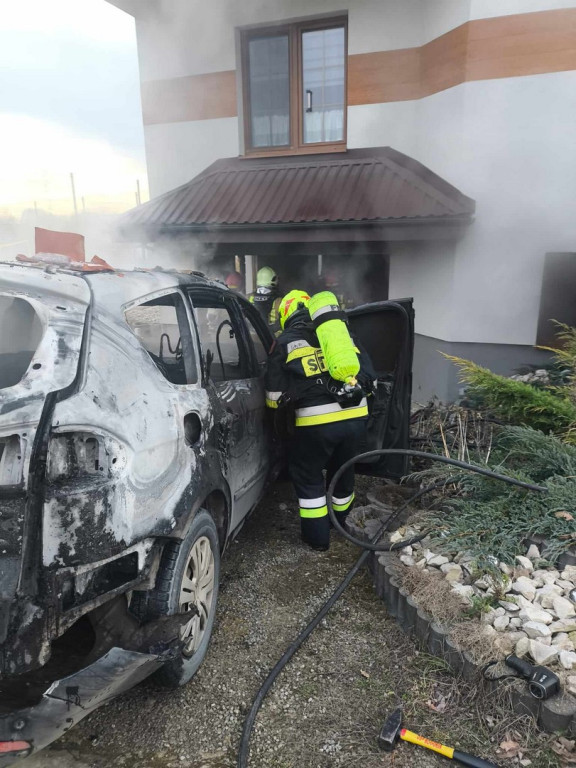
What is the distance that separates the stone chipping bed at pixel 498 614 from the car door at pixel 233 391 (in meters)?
0.92

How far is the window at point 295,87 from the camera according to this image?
695 centimetres

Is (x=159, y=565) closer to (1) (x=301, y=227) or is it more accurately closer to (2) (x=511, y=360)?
(1) (x=301, y=227)

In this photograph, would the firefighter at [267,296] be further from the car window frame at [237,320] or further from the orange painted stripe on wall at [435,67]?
the car window frame at [237,320]

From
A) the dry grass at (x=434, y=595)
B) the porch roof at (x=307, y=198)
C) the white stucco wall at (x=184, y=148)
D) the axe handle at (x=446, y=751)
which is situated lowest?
the axe handle at (x=446, y=751)

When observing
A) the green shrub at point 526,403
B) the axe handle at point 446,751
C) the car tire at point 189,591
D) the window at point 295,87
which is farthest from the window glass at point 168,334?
the window at point 295,87

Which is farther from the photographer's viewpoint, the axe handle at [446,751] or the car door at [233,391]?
the car door at [233,391]

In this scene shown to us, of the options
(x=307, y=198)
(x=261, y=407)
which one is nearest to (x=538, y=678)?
(x=261, y=407)

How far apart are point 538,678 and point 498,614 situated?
0.39 m

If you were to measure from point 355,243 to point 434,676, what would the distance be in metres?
5.31

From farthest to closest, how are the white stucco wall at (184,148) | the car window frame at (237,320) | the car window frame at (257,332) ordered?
the white stucco wall at (184,148), the car window frame at (257,332), the car window frame at (237,320)

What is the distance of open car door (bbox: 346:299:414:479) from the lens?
361cm

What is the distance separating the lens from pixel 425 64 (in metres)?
6.25

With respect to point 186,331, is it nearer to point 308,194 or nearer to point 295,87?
point 308,194

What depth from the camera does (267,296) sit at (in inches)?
249
